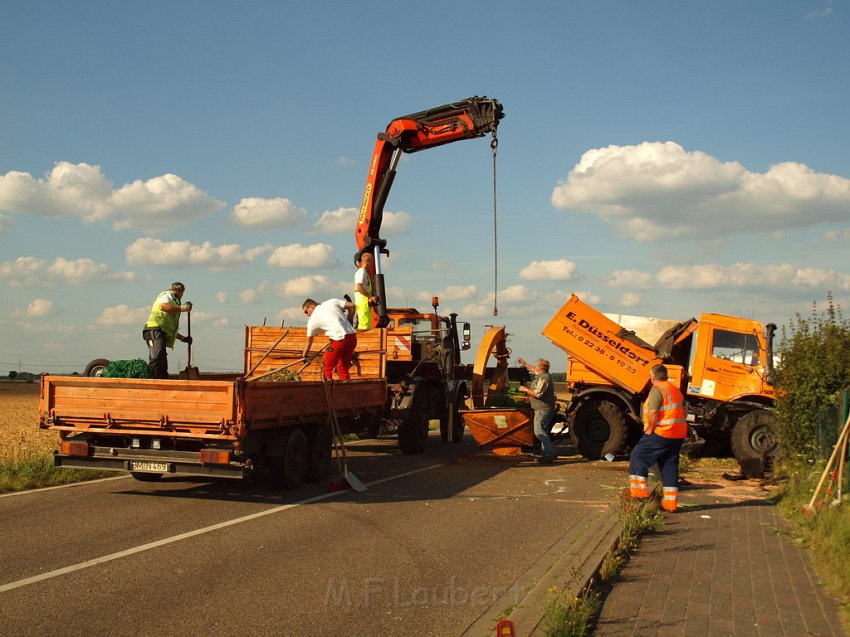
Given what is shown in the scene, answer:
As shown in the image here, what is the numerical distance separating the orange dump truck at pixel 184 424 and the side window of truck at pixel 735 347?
25.6ft

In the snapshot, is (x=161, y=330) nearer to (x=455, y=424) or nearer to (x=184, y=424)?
(x=184, y=424)

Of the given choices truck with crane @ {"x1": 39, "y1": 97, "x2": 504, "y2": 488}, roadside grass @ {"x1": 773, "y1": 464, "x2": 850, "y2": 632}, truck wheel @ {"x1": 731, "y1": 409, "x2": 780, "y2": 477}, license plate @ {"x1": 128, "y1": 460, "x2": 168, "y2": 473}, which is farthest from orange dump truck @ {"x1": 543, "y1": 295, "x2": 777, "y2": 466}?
license plate @ {"x1": 128, "y1": 460, "x2": 168, "y2": 473}

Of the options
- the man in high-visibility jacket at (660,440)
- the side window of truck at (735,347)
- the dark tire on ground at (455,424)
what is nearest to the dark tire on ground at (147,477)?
the man in high-visibility jacket at (660,440)

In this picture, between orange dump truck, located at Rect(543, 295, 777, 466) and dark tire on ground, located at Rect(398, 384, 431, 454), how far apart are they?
2643mm

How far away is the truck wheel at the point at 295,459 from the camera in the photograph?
1071cm

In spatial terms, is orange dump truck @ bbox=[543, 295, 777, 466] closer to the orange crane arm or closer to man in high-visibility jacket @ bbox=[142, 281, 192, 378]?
the orange crane arm

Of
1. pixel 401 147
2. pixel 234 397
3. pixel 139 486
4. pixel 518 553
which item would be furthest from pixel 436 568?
pixel 401 147

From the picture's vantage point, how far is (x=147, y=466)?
9.90 meters

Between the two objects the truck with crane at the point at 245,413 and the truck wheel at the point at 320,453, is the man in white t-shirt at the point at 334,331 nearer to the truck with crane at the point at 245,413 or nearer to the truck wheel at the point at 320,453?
the truck with crane at the point at 245,413

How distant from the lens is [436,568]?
7.10 metres

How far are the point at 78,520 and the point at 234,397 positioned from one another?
1965 millimetres

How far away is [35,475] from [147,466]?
8.80 ft

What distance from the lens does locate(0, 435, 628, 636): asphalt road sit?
223 inches

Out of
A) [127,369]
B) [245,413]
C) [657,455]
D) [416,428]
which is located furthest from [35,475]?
[657,455]
